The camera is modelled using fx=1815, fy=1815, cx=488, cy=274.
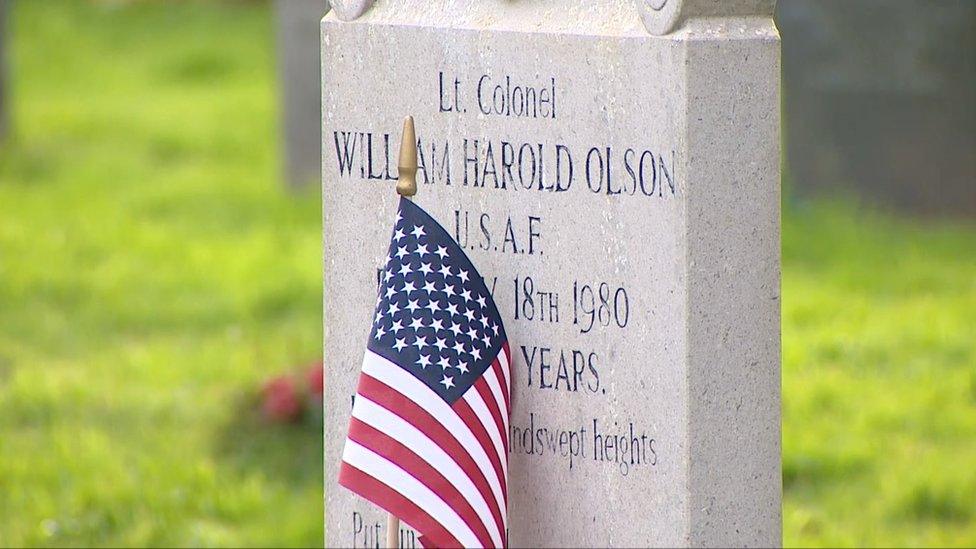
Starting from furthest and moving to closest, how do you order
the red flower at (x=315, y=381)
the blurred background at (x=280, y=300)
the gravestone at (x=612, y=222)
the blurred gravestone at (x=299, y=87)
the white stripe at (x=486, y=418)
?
1. the blurred gravestone at (x=299, y=87)
2. the red flower at (x=315, y=381)
3. the blurred background at (x=280, y=300)
4. the white stripe at (x=486, y=418)
5. the gravestone at (x=612, y=222)

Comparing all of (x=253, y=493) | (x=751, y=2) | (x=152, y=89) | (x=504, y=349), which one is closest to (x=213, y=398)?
(x=253, y=493)

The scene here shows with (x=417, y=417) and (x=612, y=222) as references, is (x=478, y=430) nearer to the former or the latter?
(x=417, y=417)

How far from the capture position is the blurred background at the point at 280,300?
520 cm

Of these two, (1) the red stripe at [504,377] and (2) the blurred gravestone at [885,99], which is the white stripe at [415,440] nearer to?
(1) the red stripe at [504,377]

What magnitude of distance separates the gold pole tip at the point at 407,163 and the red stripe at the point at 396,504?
0.55m

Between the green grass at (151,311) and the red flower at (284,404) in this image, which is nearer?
the green grass at (151,311)

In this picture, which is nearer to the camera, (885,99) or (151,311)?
(151,311)

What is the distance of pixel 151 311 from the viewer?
Answer: 7305 millimetres

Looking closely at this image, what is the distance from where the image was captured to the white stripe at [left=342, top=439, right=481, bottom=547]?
3410 millimetres

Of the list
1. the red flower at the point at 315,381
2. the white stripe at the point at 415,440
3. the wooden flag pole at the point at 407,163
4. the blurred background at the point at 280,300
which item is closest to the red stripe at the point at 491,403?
the white stripe at the point at 415,440

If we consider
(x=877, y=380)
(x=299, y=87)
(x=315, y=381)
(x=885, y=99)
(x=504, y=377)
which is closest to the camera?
(x=504, y=377)

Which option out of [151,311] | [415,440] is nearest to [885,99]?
[151,311]

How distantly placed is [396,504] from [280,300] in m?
3.98

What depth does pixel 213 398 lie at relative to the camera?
619 cm
